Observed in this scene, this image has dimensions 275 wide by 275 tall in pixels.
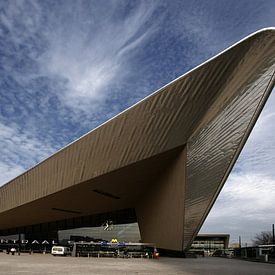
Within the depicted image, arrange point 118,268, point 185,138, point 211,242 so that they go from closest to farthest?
point 118,268, point 185,138, point 211,242

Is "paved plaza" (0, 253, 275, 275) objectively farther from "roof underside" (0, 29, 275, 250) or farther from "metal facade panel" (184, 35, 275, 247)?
"roof underside" (0, 29, 275, 250)

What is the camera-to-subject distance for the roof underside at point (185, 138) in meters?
15.8

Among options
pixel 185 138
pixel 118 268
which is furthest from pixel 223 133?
pixel 118 268

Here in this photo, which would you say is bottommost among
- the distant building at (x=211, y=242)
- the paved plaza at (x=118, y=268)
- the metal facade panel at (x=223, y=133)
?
the paved plaza at (x=118, y=268)

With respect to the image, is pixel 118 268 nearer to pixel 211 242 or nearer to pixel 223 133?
pixel 223 133

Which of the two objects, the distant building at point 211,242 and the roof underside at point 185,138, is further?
the distant building at point 211,242

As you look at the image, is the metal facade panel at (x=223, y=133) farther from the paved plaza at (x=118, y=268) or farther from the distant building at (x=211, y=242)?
the distant building at (x=211, y=242)

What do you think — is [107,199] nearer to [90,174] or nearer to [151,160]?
[90,174]

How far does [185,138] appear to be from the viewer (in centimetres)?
2027

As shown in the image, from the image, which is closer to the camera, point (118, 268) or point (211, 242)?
point (118, 268)

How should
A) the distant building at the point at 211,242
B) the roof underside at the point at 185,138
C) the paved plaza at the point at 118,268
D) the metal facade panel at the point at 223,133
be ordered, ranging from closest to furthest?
the paved plaza at the point at 118,268
the metal facade panel at the point at 223,133
the roof underside at the point at 185,138
the distant building at the point at 211,242

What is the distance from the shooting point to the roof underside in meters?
15.8

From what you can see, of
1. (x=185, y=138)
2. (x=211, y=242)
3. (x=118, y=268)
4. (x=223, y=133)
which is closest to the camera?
(x=118, y=268)

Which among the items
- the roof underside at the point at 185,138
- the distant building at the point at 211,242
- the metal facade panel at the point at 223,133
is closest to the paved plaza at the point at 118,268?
the metal facade panel at the point at 223,133
